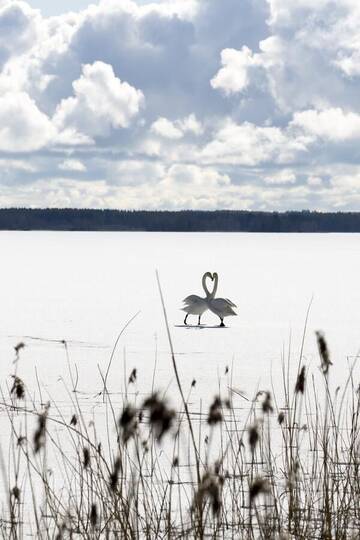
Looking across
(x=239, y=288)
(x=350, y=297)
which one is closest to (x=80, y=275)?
(x=239, y=288)

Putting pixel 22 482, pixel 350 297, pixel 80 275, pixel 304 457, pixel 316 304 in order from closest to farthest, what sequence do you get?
pixel 22 482 < pixel 304 457 < pixel 316 304 < pixel 350 297 < pixel 80 275

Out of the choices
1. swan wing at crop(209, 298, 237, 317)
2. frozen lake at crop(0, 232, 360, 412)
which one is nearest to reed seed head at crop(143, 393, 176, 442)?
frozen lake at crop(0, 232, 360, 412)

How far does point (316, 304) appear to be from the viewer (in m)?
21.4

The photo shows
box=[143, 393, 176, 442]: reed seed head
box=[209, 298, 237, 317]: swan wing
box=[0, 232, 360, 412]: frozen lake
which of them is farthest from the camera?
box=[209, 298, 237, 317]: swan wing

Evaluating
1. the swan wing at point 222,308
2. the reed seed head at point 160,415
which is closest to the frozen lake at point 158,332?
the swan wing at point 222,308

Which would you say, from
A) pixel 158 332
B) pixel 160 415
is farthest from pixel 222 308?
pixel 160 415

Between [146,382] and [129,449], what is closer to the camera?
[129,449]

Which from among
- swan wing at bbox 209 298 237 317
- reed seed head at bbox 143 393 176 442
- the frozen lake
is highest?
reed seed head at bbox 143 393 176 442

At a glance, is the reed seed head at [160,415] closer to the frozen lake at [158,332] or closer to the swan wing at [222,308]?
the frozen lake at [158,332]

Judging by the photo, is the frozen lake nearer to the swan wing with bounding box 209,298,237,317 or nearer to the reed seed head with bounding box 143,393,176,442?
the swan wing with bounding box 209,298,237,317

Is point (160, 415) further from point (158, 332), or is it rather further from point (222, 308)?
point (222, 308)

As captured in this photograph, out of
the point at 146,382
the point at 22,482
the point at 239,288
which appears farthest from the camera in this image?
the point at 239,288

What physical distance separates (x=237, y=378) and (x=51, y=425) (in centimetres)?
324

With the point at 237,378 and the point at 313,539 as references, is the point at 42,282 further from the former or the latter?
the point at 313,539
